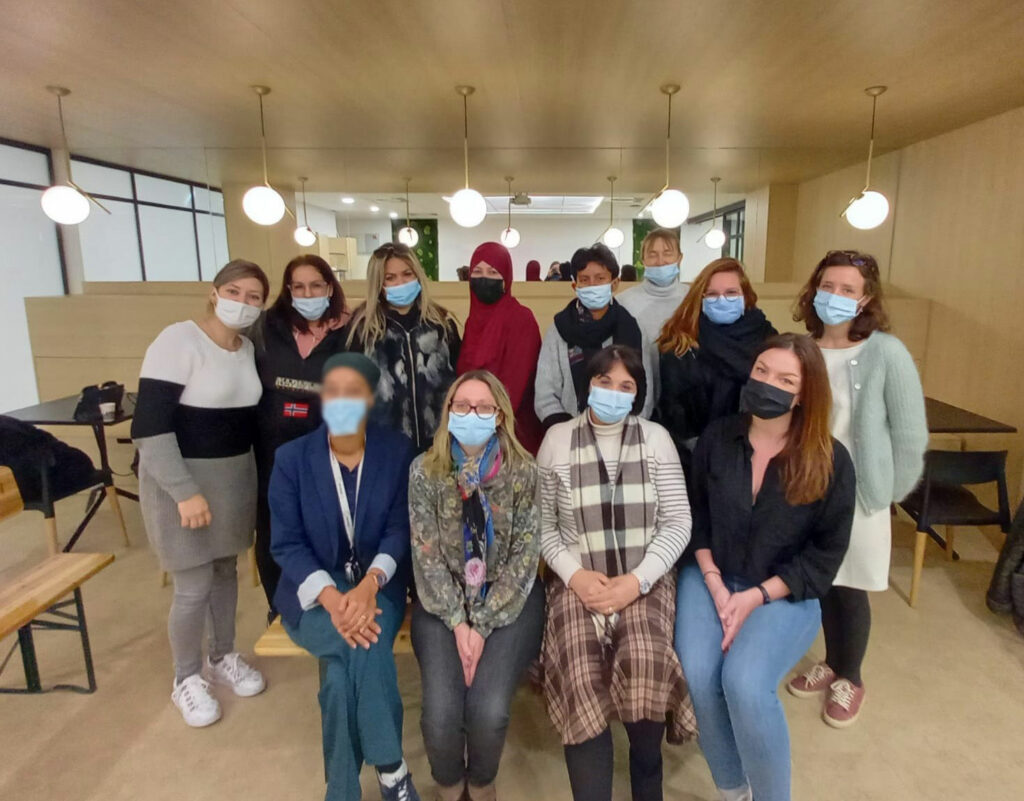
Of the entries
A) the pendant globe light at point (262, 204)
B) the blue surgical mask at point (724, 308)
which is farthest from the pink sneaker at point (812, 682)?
the pendant globe light at point (262, 204)

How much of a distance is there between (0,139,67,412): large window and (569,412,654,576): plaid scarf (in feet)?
19.9

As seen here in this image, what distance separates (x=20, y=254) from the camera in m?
5.67

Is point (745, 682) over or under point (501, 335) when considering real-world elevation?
under

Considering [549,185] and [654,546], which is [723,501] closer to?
[654,546]

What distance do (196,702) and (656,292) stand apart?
7.07ft

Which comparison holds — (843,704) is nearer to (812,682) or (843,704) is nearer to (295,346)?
(812,682)

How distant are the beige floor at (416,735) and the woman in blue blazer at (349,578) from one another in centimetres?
33

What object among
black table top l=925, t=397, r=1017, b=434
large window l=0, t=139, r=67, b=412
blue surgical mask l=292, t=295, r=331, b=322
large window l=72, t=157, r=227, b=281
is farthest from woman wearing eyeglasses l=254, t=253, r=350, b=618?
large window l=72, t=157, r=227, b=281

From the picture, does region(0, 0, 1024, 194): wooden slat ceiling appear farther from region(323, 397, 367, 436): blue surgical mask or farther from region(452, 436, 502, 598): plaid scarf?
region(323, 397, 367, 436): blue surgical mask

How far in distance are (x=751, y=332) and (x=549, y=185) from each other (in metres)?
7.02

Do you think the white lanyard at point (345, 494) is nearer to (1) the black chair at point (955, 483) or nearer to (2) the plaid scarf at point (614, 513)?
(2) the plaid scarf at point (614, 513)

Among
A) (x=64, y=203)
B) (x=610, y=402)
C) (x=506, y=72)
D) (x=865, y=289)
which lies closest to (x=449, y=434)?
(x=610, y=402)

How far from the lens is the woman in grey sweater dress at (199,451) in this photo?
68.7 inches

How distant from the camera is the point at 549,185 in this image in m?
8.27
